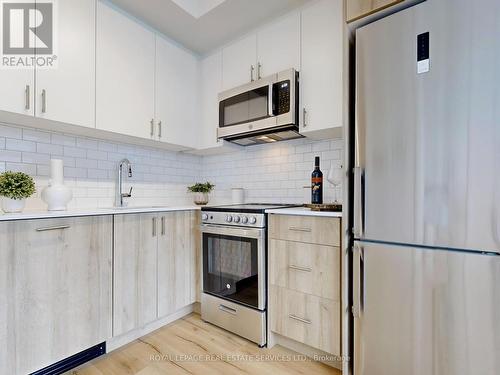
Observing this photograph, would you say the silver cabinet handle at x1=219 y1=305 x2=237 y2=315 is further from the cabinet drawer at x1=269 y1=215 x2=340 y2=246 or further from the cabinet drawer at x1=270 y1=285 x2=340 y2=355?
the cabinet drawer at x1=269 y1=215 x2=340 y2=246

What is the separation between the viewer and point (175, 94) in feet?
7.93

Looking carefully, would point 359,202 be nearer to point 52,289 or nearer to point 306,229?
point 306,229

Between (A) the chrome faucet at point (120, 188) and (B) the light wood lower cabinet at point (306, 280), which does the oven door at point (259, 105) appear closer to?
(B) the light wood lower cabinet at point (306, 280)

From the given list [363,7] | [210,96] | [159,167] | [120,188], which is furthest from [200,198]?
[363,7]

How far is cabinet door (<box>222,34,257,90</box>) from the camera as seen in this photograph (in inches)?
87.4

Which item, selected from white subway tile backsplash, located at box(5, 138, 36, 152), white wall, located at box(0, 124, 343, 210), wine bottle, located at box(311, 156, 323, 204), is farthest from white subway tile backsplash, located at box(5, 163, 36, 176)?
wine bottle, located at box(311, 156, 323, 204)

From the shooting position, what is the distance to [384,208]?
3.97 ft

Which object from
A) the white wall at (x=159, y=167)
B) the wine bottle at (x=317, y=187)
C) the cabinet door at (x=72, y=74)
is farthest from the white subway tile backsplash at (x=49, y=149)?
the wine bottle at (x=317, y=187)

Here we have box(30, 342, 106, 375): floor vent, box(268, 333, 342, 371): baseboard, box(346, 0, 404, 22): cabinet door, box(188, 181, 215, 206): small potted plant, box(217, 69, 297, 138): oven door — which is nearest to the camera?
box(346, 0, 404, 22): cabinet door

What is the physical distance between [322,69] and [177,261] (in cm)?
188

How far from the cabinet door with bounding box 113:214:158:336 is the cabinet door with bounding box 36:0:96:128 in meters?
0.77

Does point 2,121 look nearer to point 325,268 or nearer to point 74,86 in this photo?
point 74,86

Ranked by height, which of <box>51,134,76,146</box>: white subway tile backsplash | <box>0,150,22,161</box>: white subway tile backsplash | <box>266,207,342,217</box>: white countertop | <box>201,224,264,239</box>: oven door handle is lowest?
<box>201,224,264,239</box>: oven door handle

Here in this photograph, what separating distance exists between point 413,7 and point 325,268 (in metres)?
1.39
